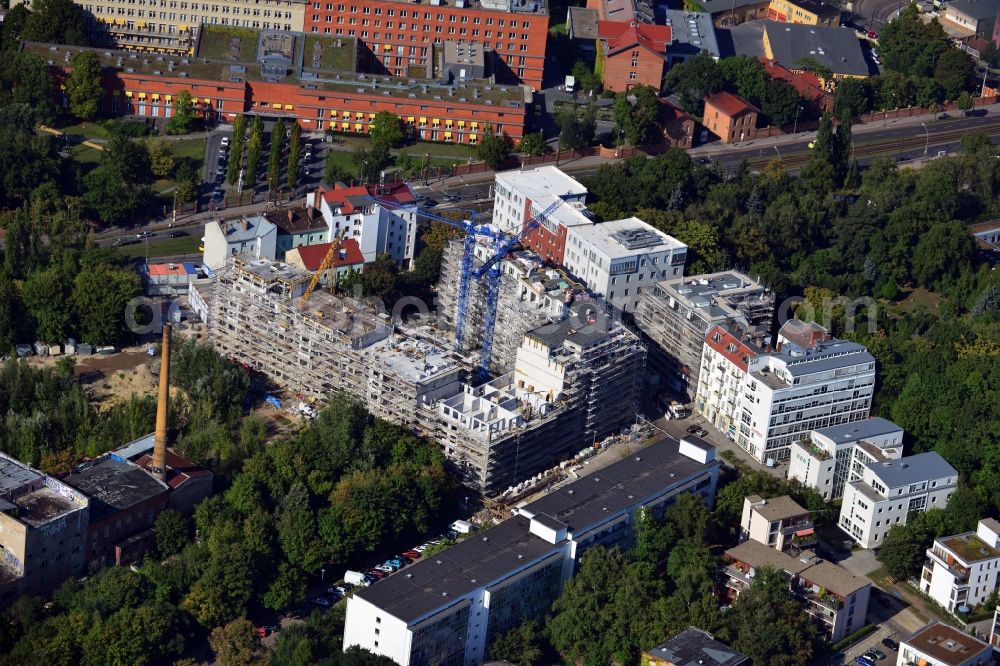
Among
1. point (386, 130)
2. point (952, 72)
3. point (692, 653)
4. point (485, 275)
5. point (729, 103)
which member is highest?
point (952, 72)

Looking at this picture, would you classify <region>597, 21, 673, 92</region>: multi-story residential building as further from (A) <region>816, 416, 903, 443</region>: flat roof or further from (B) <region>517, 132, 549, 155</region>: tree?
(A) <region>816, 416, 903, 443</region>: flat roof

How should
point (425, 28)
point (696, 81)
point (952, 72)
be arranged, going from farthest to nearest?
point (952, 72) → point (425, 28) → point (696, 81)

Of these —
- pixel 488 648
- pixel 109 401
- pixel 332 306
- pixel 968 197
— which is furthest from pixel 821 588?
pixel 968 197

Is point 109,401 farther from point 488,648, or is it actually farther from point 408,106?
point 408,106

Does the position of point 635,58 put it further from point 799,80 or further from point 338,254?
point 338,254

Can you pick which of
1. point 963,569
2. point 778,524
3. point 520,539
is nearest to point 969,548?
point 963,569
